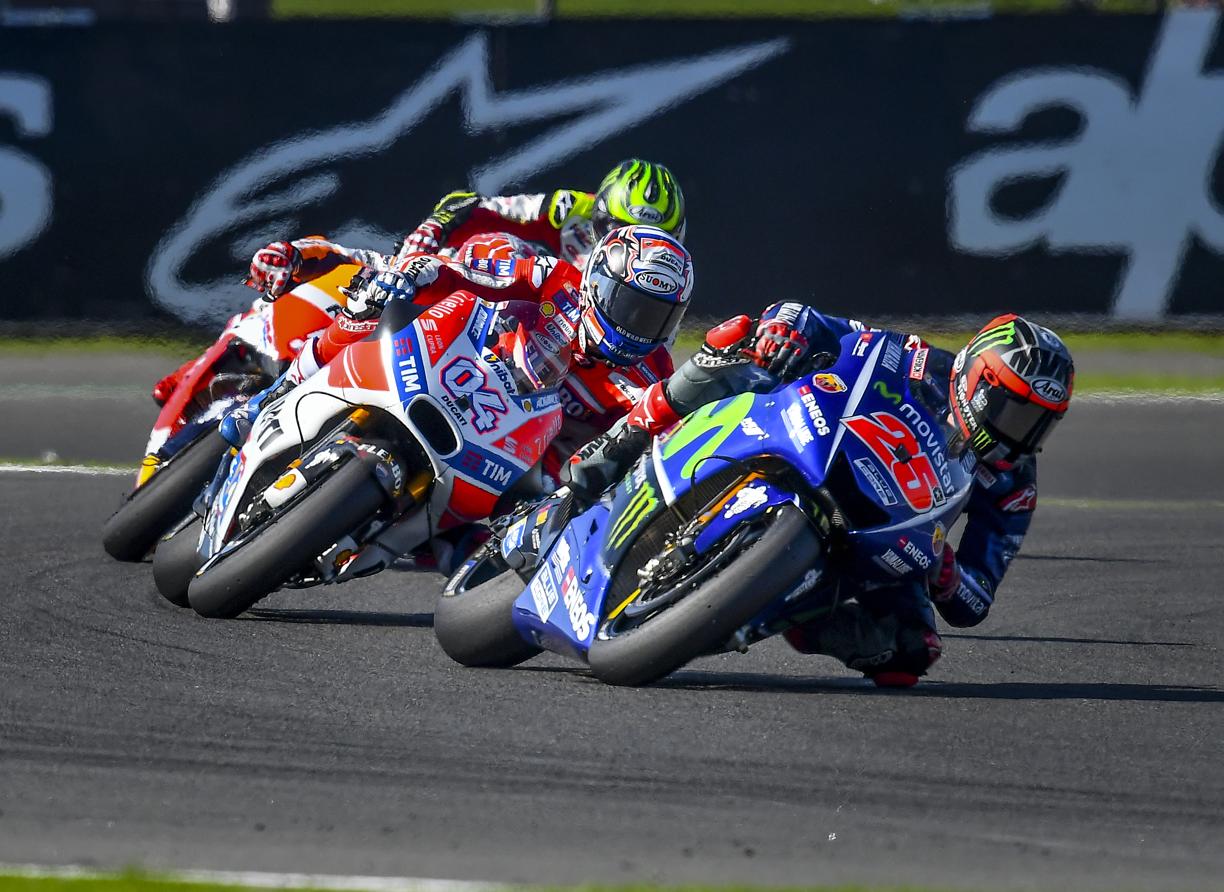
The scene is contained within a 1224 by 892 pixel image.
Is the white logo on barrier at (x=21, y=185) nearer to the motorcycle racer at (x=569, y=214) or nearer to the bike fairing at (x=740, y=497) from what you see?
the motorcycle racer at (x=569, y=214)

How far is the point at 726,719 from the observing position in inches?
231

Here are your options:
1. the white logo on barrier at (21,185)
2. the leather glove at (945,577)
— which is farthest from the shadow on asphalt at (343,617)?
the white logo on barrier at (21,185)

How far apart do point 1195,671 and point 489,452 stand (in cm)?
254

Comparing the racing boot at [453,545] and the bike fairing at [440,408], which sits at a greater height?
the bike fairing at [440,408]

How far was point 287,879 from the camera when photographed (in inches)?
165

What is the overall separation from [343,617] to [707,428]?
1.99 m

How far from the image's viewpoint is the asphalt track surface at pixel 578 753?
4.47m

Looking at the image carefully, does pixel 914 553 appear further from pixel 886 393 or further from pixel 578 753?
pixel 578 753

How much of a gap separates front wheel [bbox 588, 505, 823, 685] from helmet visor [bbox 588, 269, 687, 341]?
4.34 ft

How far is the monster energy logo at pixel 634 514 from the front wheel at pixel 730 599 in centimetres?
43

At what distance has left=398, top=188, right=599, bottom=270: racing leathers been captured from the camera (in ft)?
30.3

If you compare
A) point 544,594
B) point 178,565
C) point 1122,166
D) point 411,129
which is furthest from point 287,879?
point 1122,166

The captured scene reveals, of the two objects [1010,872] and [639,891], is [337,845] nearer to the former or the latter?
[639,891]

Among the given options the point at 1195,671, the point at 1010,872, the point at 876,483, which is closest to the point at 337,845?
the point at 1010,872
